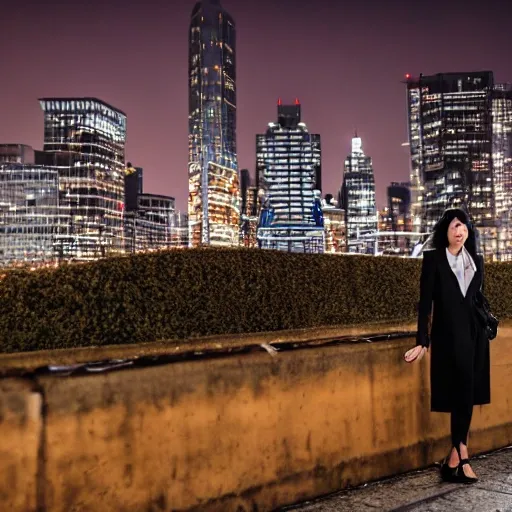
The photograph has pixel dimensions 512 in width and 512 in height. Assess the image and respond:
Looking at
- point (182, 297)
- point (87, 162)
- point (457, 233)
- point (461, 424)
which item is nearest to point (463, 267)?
point (457, 233)

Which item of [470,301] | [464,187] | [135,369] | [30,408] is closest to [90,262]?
[135,369]

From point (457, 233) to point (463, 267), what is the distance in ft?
0.78

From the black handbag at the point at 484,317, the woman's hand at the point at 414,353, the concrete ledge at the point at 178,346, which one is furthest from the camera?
the black handbag at the point at 484,317

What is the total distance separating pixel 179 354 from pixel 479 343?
217 centimetres

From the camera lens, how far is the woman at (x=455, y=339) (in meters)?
4.56

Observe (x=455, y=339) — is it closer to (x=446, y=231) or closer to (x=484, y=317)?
(x=484, y=317)

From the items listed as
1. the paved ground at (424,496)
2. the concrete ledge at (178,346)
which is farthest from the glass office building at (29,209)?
the paved ground at (424,496)

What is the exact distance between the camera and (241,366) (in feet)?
12.7

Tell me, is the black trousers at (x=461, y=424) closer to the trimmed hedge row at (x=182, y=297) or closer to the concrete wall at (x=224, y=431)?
the concrete wall at (x=224, y=431)

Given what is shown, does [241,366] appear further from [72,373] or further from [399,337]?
[399,337]

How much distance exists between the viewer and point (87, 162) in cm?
18212

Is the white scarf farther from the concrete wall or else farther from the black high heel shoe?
the black high heel shoe

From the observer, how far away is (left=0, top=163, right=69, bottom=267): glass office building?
536 ft

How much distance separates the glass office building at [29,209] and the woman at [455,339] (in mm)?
158844
